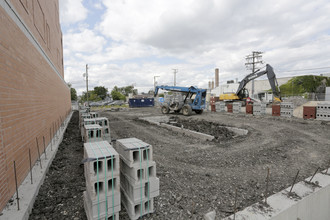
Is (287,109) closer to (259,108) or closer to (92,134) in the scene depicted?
(259,108)

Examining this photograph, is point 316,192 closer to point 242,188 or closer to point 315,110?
point 242,188

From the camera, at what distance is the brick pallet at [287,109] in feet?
48.3

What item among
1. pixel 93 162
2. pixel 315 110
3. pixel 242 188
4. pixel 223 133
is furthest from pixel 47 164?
pixel 315 110

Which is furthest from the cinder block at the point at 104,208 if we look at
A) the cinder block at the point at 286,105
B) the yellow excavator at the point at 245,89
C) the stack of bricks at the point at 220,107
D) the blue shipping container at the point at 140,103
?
the blue shipping container at the point at 140,103

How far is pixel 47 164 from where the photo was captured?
4922 millimetres

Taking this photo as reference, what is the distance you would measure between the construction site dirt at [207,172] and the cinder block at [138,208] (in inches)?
4.8

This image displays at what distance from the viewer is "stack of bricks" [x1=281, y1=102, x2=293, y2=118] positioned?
1476 cm

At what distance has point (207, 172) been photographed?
198 inches

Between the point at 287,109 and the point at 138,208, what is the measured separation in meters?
16.2

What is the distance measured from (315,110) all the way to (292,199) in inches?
525

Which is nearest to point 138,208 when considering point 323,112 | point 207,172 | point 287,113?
point 207,172

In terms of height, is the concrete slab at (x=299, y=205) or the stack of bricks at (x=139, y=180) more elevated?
the stack of bricks at (x=139, y=180)

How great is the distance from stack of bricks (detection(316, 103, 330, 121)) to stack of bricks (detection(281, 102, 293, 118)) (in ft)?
6.14

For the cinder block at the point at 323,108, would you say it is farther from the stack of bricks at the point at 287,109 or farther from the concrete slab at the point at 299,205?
the concrete slab at the point at 299,205
